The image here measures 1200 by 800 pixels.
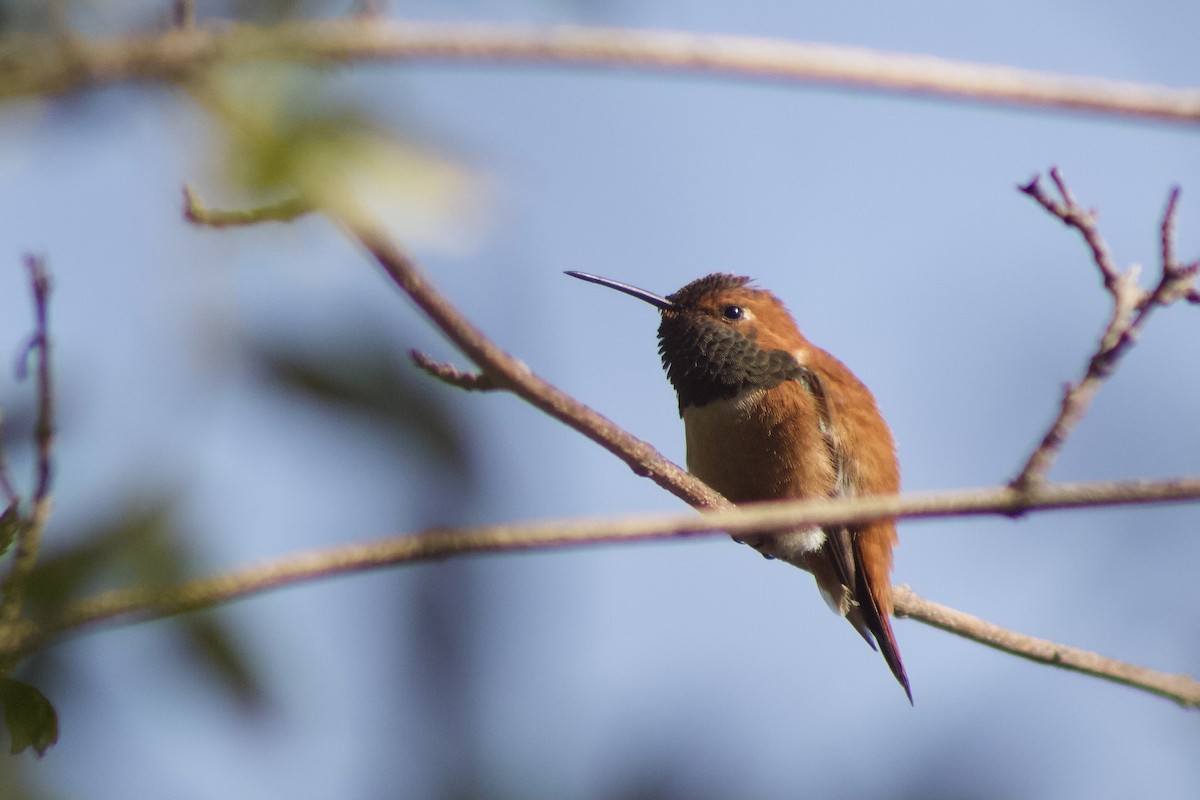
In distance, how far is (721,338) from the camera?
4.73m

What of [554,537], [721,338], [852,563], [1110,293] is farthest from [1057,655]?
[721,338]

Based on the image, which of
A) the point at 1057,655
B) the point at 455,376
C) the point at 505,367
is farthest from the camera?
the point at 1057,655

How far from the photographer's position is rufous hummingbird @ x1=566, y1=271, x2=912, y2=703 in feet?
14.1

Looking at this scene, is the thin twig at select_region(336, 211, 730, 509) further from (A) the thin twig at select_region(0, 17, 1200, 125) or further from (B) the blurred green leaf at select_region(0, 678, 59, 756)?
(B) the blurred green leaf at select_region(0, 678, 59, 756)

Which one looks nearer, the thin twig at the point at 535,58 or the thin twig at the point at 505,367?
the thin twig at the point at 535,58

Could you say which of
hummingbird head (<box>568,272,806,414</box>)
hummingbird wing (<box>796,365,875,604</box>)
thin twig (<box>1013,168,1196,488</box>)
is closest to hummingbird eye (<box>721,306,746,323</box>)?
hummingbird head (<box>568,272,806,414</box>)

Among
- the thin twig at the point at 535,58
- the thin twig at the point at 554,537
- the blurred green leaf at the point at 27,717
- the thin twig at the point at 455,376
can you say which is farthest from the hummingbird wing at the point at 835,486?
the blurred green leaf at the point at 27,717

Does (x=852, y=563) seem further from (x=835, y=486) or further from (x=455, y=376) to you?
(x=455, y=376)

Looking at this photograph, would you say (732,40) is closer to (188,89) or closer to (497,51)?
(497,51)

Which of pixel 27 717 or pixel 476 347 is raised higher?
pixel 476 347

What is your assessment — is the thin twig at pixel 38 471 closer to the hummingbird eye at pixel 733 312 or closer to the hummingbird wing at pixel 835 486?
the hummingbird wing at pixel 835 486

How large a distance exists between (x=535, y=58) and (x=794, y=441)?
3318mm

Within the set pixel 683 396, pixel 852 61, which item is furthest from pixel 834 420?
pixel 852 61

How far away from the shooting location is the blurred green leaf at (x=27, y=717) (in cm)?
125
